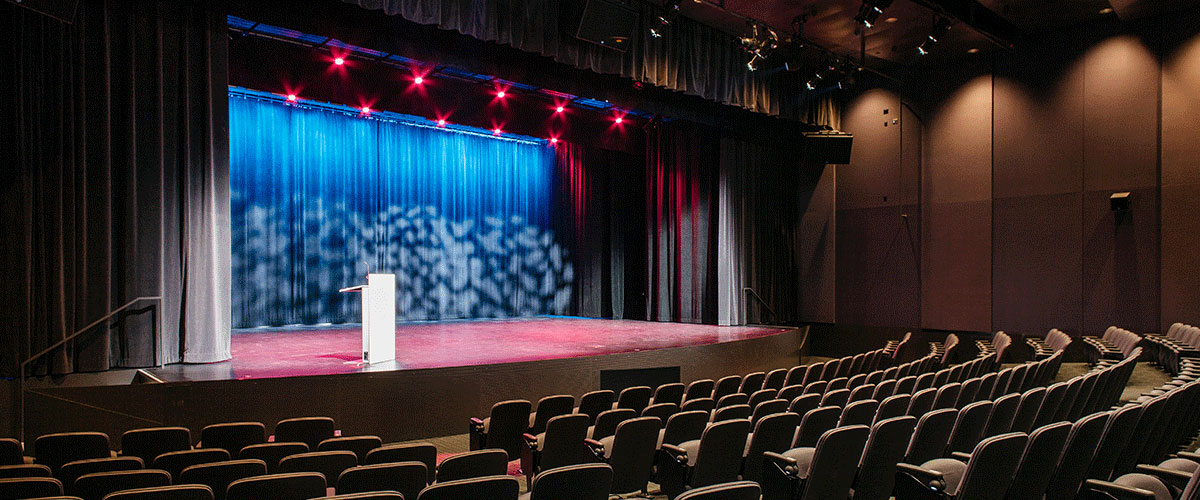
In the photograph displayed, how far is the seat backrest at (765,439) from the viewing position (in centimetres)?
357

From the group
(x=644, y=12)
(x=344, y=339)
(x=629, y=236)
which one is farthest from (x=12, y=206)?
(x=629, y=236)

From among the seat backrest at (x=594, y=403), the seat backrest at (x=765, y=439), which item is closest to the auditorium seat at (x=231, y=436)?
the seat backrest at (x=594, y=403)

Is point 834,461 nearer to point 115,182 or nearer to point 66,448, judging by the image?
point 66,448

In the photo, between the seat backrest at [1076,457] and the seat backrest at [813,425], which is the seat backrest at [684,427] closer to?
the seat backrest at [813,425]

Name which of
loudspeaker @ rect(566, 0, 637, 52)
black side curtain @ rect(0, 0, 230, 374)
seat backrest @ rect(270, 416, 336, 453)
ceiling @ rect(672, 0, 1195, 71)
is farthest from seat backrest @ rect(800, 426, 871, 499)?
ceiling @ rect(672, 0, 1195, 71)

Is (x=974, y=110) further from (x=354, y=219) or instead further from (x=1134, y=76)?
(x=354, y=219)

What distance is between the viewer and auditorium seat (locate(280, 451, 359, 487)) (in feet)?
9.90

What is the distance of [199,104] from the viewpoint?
7.26 m

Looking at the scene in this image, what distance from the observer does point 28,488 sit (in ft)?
8.63

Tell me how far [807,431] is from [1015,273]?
9.78m

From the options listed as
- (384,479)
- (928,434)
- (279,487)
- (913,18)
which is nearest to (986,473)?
(928,434)

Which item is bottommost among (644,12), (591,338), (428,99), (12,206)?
(591,338)

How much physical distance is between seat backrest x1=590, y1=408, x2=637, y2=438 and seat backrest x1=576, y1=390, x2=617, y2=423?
783 mm

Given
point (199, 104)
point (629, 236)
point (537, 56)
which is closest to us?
point (199, 104)
